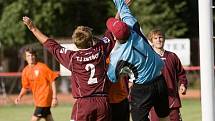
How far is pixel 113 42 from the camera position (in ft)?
28.7

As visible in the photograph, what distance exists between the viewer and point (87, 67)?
842 cm

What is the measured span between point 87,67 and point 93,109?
520 millimetres

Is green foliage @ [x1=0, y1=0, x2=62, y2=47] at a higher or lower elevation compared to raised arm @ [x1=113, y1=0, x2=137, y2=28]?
higher

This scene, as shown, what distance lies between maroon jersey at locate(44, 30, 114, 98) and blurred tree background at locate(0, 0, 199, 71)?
23.4m

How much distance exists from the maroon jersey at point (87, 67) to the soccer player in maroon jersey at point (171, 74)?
1.81 m

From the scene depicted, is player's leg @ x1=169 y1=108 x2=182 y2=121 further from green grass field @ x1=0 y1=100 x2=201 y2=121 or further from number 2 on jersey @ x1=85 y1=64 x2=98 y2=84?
green grass field @ x1=0 y1=100 x2=201 y2=121

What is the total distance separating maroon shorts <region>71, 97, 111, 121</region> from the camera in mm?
8453

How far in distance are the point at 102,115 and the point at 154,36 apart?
2175 mm

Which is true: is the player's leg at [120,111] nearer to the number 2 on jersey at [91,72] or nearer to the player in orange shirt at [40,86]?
the number 2 on jersey at [91,72]

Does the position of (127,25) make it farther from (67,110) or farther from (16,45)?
(16,45)

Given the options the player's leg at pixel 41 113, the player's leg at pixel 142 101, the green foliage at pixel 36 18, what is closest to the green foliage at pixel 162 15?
the green foliage at pixel 36 18

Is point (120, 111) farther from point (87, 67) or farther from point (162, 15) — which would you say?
point (162, 15)

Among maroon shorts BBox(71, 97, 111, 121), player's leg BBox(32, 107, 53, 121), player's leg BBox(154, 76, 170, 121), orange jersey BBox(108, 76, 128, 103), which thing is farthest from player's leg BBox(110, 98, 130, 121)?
player's leg BBox(32, 107, 53, 121)

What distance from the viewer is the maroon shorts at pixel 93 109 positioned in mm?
8453
